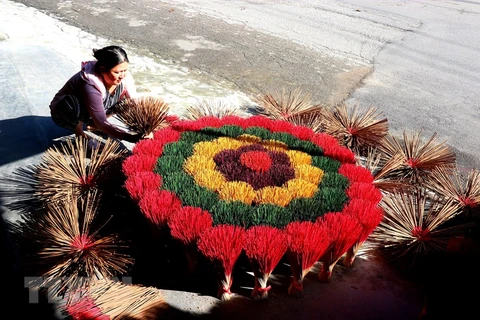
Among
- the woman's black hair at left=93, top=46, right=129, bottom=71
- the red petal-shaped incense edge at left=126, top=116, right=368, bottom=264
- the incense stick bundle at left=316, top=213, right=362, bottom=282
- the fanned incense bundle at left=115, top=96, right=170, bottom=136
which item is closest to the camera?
the incense stick bundle at left=316, top=213, right=362, bottom=282

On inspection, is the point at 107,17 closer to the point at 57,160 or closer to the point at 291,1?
the point at 291,1

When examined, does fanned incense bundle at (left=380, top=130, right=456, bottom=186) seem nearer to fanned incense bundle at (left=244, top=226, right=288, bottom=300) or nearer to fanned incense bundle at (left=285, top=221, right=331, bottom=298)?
fanned incense bundle at (left=285, top=221, right=331, bottom=298)

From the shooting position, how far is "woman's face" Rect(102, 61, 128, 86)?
7.20 ft

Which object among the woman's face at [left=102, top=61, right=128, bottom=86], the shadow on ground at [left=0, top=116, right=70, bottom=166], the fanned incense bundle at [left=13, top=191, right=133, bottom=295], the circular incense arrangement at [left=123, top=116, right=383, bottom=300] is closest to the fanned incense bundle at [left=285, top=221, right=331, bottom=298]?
the circular incense arrangement at [left=123, top=116, right=383, bottom=300]

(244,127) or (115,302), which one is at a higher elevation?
(244,127)

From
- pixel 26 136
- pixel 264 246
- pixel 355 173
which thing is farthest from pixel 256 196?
pixel 26 136

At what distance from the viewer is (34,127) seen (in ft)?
9.14

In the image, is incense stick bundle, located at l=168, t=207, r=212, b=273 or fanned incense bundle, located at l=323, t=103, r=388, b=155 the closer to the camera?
incense stick bundle, located at l=168, t=207, r=212, b=273

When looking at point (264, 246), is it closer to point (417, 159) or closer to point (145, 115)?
point (145, 115)

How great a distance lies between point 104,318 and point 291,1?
6502 mm

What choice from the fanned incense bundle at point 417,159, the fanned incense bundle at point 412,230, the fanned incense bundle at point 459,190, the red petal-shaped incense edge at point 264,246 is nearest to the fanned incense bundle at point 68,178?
the red petal-shaped incense edge at point 264,246

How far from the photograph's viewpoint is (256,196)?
5.61 ft

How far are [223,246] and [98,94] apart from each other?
1235 millimetres

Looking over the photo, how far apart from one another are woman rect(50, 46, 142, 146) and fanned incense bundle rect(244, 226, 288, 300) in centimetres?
101
